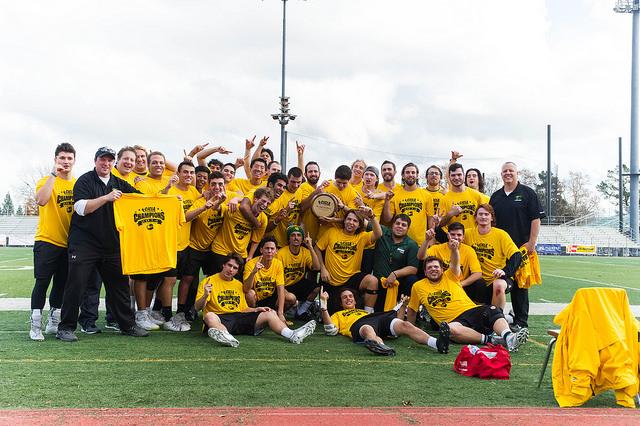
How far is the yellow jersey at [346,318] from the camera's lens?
6721 mm

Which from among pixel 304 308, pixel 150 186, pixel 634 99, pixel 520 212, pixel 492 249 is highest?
pixel 634 99

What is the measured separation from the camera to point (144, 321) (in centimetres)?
681

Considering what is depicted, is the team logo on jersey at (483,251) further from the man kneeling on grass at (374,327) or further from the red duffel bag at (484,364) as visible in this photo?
the red duffel bag at (484,364)

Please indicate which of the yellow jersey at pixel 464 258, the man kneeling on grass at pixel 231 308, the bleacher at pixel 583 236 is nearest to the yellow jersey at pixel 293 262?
the man kneeling on grass at pixel 231 308

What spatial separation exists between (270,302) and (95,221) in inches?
Result: 96.2

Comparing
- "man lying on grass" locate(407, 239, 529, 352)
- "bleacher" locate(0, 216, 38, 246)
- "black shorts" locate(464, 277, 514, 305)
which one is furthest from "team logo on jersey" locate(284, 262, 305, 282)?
"bleacher" locate(0, 216, 38, 246)

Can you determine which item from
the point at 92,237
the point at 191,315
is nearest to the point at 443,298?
the point at 191,315

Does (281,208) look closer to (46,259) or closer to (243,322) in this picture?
(243,322)

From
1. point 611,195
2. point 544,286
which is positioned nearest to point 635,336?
point 544,286

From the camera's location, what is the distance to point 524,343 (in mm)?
6195

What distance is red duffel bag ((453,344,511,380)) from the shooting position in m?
4.76

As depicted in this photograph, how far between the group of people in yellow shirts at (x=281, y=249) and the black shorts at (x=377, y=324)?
0.7 inches

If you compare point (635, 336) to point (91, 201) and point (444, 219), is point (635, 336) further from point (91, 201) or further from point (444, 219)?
point (91, 201)

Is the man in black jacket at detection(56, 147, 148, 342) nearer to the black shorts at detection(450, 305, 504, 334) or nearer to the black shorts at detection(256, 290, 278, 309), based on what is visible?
the black shorts at detection(256, 290, 278, 309)
